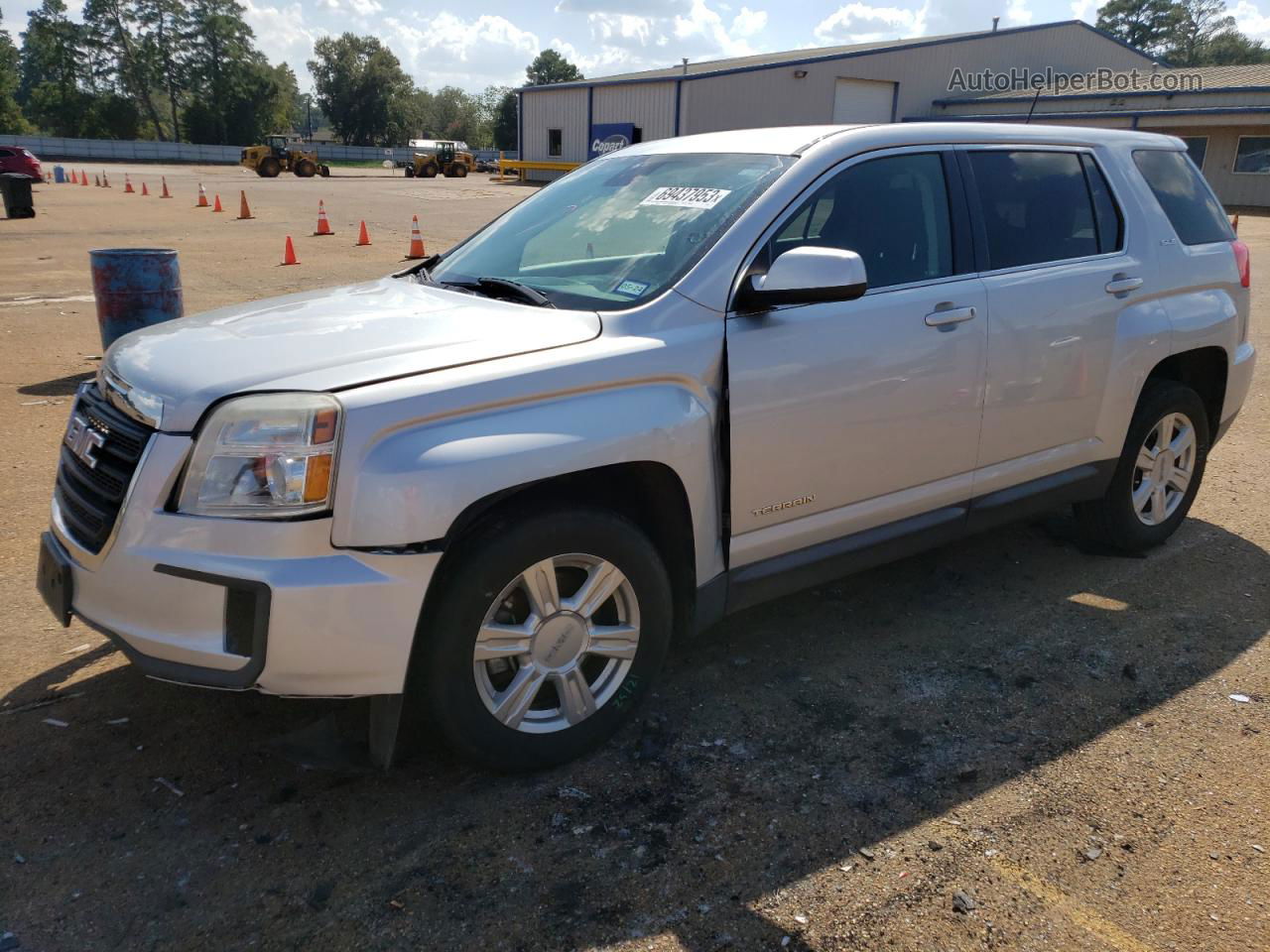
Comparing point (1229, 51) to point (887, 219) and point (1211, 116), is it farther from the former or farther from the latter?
point (887, 219)

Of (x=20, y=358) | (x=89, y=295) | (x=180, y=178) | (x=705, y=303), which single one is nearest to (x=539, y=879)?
(x=705, y=303)

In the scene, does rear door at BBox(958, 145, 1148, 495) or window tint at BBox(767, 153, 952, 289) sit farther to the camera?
rear door at BBox(958, 145, 1148, 495)

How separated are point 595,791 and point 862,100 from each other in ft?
140

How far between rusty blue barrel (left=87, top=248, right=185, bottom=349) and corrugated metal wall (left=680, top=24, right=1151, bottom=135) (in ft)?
107

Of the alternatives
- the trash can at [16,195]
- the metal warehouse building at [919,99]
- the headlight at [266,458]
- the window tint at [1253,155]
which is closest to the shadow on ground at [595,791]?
the headlight at [266,458]

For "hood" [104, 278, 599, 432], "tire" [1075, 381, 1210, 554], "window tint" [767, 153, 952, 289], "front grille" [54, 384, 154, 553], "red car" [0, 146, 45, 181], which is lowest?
"tire" [1075, 381, 1210, 554]

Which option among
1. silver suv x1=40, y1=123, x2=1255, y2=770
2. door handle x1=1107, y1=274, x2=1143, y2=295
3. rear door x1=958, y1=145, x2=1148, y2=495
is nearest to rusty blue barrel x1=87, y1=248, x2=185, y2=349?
silver suv x1=40, y1=123, x2=1255, y2=770

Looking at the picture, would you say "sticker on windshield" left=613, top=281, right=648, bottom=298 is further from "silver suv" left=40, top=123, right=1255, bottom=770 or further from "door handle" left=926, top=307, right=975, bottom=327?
"door handle" left=926, top=307, right=975, bottom=327

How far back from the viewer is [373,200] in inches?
1284

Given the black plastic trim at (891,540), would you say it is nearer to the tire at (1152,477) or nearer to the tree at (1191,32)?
the tire at (1152,477)

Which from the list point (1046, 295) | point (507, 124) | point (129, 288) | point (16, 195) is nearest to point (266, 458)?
point (1046, 295)

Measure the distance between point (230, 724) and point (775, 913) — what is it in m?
1.86

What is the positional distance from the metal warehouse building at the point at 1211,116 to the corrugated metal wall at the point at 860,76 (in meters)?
4.33

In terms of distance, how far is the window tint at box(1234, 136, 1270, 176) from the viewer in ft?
114
